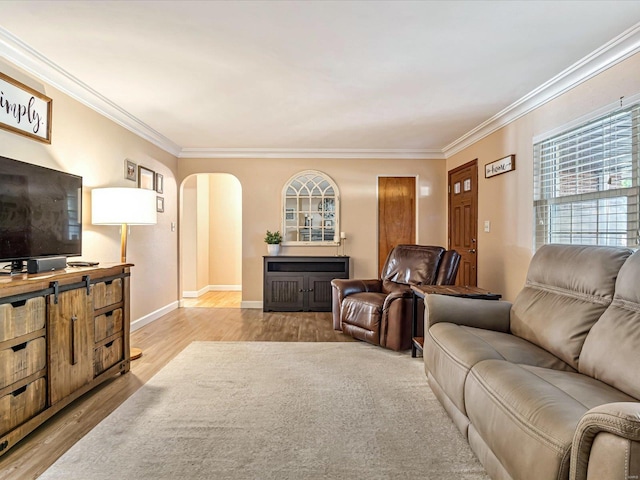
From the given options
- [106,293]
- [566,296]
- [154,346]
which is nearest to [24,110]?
[106,293]

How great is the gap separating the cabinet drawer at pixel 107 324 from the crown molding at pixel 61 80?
179cm

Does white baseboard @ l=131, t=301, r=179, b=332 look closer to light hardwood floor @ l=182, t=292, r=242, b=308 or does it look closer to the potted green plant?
light hardwood floor @ l=182, t=292, r=242, b=308

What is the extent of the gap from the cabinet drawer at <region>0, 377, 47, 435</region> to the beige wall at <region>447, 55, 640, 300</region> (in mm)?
3798

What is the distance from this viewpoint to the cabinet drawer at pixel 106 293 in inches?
103

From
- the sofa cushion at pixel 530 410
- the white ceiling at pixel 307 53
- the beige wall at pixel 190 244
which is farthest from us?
the beige wall at pixel 190 244

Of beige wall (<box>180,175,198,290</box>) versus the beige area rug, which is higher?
beige wall (<box>180,175,198,290</box>)

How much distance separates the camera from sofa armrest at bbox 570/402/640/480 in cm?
96

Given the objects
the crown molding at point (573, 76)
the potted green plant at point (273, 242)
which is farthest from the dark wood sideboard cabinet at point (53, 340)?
the crown molding at point (573, 76)

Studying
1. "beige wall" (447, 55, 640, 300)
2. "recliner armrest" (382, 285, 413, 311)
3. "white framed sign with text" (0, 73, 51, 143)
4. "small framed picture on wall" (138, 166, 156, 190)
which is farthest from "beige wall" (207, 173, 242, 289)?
"white framed sign with text" (0, 73, 51, 143)

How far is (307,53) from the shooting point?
A: 265 centimetres

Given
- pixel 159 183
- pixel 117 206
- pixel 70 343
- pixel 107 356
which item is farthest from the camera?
pixel 159 183

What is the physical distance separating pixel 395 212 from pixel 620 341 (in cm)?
427

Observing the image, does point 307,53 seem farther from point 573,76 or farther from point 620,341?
point 620,341

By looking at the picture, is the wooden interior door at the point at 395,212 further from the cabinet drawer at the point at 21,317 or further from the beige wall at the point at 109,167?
the cabinet drawer at the point at 21,317
